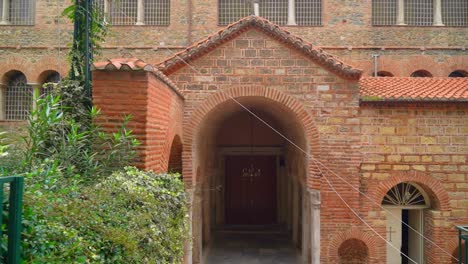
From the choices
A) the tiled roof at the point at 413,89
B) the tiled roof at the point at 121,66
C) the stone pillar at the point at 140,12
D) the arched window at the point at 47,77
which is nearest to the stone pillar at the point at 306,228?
the tiled roof at the point at 413,89

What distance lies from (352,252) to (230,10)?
10.6 metres

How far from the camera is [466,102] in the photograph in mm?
8906

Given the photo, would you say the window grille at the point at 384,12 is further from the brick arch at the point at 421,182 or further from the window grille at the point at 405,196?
the brick arch at the point at 421,182

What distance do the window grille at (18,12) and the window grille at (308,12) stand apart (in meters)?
11.2

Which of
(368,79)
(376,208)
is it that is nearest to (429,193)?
(376,208)

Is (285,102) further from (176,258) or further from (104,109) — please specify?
(176,258)

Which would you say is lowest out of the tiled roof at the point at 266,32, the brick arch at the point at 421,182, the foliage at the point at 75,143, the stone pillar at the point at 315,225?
the stone pillar at the point at 315,225

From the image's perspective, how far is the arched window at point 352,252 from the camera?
Answer: 30.5 feet

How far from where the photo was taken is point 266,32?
8969mm

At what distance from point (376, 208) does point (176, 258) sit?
20.5 feet

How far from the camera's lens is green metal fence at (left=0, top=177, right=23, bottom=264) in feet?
6.59

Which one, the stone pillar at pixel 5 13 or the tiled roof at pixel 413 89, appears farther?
the stone pillar at pixel 5 13

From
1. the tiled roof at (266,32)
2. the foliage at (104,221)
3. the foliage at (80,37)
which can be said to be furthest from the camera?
the tiled roof at (266,32)

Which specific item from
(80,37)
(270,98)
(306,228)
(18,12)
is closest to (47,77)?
(18,12)
